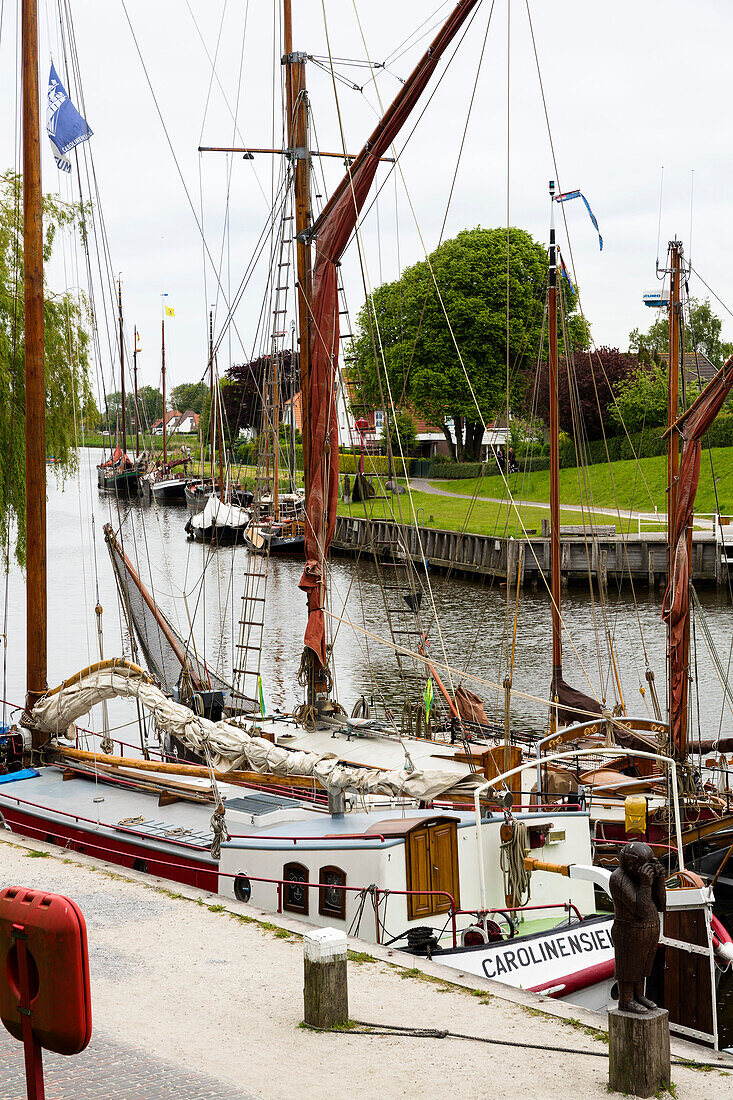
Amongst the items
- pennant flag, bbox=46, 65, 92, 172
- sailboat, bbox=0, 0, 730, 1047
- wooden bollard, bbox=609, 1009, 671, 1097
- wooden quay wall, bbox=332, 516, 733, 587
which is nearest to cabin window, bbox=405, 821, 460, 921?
sailboat, bbox=0, 0, 730, 1047

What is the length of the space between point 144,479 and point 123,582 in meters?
73.9

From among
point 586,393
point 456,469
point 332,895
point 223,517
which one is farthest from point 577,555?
point 332,895

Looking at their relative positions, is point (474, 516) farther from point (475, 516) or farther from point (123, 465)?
point (123, 465)

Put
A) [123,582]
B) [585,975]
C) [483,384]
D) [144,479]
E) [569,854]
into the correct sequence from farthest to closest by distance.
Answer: [144,479], [483,384], [123,582], [569,854], [585,975]

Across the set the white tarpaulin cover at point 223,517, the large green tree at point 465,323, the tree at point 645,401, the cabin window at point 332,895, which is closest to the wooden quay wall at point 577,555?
the white tarpaulin cover at point 223,517

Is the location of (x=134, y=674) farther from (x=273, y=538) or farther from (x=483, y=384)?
(x=483, y=384)

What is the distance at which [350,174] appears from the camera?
20.1 metres

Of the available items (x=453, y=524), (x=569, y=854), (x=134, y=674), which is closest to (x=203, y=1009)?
(x=569, y=854)

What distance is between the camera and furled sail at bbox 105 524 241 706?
25953 millimetres

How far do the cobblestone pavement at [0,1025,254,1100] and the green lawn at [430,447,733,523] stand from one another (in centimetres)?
5706

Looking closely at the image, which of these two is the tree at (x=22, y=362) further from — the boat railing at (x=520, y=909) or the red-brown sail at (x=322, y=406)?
the boat railing at (x=520, y=909)

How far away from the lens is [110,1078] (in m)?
8.20

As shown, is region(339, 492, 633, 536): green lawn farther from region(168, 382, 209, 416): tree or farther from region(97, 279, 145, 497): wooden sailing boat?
region(168, 382, 209, 416): tree

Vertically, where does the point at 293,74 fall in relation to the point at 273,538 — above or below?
above
